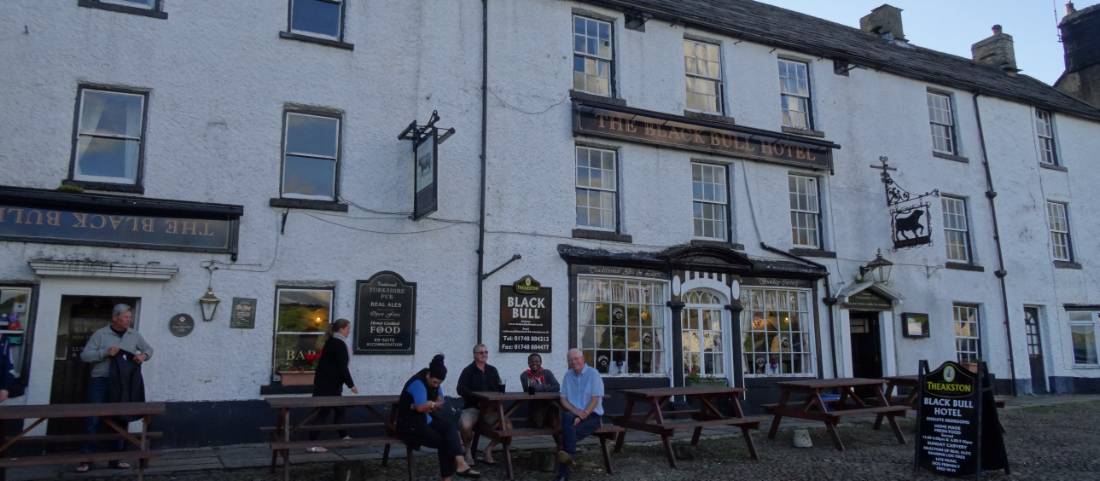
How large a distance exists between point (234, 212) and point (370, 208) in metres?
1.95

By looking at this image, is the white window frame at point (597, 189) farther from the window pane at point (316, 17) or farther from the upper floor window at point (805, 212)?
the window pane at point (316, 17)

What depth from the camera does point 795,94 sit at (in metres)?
16.3

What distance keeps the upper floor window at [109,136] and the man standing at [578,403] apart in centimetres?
658

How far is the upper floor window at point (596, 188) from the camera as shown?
44.7ft

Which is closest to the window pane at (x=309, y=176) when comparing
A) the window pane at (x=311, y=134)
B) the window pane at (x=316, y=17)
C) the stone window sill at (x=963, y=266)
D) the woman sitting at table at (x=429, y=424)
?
the window pane at (x=311, y=134)

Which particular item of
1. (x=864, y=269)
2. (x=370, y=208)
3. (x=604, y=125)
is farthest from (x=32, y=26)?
(x=864, y=269)

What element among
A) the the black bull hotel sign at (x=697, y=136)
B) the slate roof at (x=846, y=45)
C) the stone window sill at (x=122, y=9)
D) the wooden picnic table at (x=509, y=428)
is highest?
the slate roof at (x=846, y=45)

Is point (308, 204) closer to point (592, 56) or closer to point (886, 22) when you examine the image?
point (592, 56)

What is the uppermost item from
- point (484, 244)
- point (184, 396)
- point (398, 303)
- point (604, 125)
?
point (604, 125)

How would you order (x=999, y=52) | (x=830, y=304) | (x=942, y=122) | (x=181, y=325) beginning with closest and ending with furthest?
(x=181, y=325) < (x=830, y=304) < (x=942, y=122) < (x=999, y=52)

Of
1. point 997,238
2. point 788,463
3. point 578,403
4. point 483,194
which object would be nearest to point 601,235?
point 483,194

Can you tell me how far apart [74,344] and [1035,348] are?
2015cm

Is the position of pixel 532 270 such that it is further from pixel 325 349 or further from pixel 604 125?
pixel 325 349

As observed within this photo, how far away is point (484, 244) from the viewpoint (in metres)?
12.3
